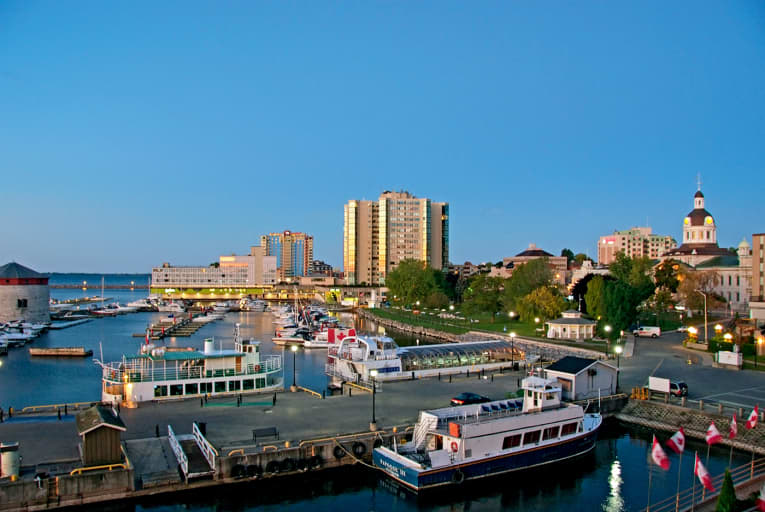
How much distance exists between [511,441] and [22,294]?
105756 mm

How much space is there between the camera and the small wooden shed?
23.9m

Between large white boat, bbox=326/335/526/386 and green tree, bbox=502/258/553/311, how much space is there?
39.4 metres

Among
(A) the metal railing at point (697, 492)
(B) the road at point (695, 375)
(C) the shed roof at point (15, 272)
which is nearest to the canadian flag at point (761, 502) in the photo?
(A) the metal railing at point (697, 492)

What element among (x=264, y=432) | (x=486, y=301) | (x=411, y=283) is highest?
(x=411, y=283)

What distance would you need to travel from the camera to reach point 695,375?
44906 millimetres

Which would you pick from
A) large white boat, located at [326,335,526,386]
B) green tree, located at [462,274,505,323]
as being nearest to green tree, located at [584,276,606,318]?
green tree, located at [462,274,505,323]

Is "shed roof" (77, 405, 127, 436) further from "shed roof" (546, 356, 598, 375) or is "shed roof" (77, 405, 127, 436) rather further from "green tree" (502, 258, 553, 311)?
"green tree" (502, 258, 553, 311)

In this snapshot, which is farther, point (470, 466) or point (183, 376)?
point (183, 376)

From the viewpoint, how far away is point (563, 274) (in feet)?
651

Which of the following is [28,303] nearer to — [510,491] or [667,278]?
[510,491]

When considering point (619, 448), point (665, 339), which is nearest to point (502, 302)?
point (665, 339)

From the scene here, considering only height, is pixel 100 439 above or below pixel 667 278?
below

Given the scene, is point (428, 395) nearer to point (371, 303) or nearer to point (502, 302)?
point (502, 302)

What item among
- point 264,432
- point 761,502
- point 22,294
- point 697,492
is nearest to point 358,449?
point 264,432
